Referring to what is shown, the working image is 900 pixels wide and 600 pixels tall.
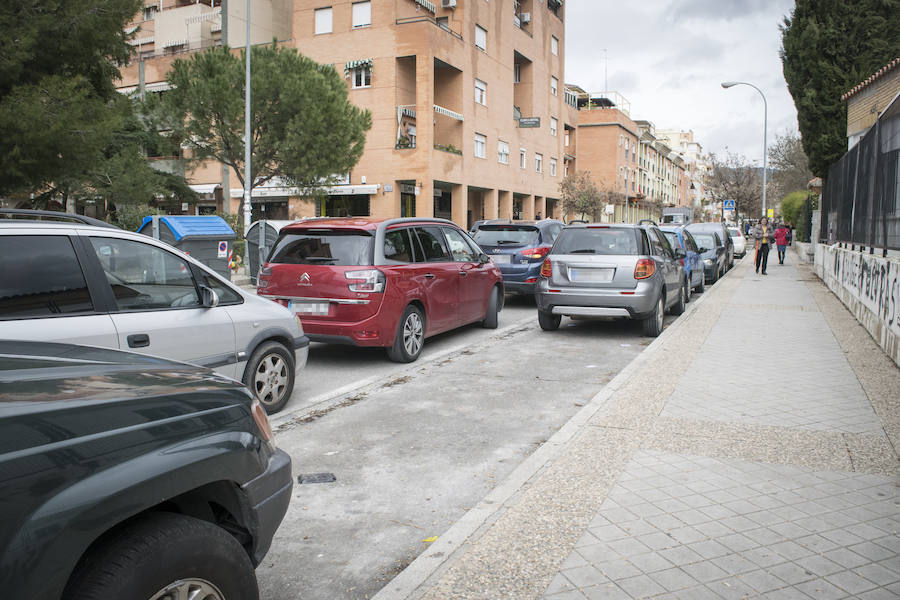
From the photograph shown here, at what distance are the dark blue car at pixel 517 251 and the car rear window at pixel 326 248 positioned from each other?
19.4ft

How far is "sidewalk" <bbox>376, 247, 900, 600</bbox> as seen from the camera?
10.2 ft

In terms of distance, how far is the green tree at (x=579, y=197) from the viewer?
52.4 meters

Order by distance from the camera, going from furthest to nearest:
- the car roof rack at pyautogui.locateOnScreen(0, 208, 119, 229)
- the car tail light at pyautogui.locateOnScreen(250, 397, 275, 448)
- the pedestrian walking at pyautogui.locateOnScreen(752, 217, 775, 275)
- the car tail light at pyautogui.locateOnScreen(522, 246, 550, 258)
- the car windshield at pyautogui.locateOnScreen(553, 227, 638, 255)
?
the pedestrian walking at pyautogui.locateOnScreen(752, 217, 775, 275)
the car tail light at pyautogui.locateOnScreen(522, 246, 550, 258)
the car windshield at pyautogui.locateOnScreen(553, 227, 638, 255)
the car roof rack at pyautogui.locateOnScreen(0, 208, 119, 229)
the car tail light at pyautogui.locateOnScreen(250, 397, 275, 448)

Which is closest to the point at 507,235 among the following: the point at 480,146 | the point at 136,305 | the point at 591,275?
the point at 591,275

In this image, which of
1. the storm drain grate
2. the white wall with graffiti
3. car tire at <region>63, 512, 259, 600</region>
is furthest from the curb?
A: the white wall with graffiti

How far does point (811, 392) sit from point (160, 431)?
6.31 m

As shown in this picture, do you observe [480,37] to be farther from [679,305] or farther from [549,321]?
[549,321]

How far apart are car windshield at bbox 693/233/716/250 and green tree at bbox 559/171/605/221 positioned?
3077 centimetres

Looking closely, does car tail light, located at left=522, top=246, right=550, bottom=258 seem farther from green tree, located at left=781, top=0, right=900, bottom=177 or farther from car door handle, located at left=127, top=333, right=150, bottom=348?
green tree, located at left=781, top=0, right=900, bottom=177

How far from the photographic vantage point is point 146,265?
4926 mm

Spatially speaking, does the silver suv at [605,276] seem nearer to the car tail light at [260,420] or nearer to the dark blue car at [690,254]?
the dark blue car at [690,254]

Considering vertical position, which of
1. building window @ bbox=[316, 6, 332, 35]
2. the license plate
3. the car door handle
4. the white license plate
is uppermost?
building window @ bbox=[316, 6, 332, 35]

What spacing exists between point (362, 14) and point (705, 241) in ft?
73.8

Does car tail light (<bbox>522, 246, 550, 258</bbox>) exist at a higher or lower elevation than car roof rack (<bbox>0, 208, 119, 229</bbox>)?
lower
